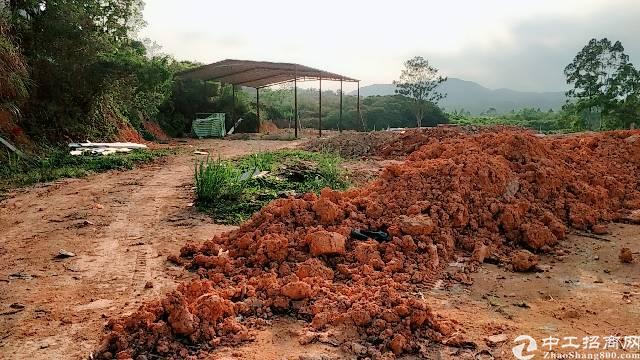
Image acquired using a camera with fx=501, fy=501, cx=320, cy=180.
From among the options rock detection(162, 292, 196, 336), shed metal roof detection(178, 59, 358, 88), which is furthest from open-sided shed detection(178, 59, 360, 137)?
rock detection(162, 292, 196, 336)

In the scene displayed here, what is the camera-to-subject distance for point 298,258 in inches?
169

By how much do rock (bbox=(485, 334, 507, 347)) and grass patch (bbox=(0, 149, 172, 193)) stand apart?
24.4ft

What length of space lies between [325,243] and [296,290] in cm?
73

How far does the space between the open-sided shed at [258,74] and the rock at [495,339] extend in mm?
15257

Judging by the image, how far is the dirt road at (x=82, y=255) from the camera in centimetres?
328

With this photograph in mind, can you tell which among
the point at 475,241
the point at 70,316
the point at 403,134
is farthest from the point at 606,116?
the point at 70,316

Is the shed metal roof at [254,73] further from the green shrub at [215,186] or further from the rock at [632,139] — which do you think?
the rock at [632,139]

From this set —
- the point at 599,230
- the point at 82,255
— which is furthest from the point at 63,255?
the point at 599,230

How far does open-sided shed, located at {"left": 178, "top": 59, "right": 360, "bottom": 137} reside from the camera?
696 inches

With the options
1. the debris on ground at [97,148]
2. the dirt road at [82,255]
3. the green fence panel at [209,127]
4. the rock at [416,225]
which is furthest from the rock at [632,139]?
the green fence panel at [209,127]

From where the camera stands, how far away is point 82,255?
4715mm

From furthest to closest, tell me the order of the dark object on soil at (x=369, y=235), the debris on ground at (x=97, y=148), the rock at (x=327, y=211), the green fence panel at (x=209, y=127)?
the green fence panel at (x=209, y=127) → the debris on ground at (x=97, y=148) → the rock at (x=327, y=211) → the dark object on soil at (x=369, y=235)

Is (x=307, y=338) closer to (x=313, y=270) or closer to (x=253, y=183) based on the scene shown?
(x=313, y=270)

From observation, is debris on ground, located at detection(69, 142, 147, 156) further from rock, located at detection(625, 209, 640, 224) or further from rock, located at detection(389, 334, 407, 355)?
rock, located at detection(625, 209, 640, 224)
